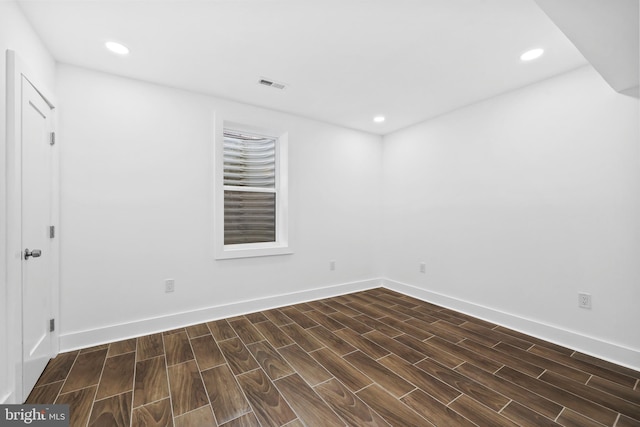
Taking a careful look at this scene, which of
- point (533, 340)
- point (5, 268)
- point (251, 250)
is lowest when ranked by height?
point (533, 340)

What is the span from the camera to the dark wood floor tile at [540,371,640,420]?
1525 mm

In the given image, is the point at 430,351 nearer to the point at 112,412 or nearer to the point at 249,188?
the point at 112,412

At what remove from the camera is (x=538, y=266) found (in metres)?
2.46

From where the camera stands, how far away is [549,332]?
237 cm

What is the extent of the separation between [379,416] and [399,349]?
0.81m

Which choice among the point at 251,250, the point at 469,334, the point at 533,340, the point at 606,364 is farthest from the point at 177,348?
the point at 606,364

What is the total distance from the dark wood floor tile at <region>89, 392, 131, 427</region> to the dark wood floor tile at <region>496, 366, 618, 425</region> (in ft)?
7.76

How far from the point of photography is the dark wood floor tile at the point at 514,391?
152 centimetres

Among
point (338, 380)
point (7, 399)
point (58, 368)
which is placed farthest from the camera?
point (58, 368)

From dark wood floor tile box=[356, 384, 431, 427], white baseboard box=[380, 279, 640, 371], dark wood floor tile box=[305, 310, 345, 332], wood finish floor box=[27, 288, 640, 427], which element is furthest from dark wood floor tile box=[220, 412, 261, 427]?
white baseboard box=[380, 279, 640, 371]

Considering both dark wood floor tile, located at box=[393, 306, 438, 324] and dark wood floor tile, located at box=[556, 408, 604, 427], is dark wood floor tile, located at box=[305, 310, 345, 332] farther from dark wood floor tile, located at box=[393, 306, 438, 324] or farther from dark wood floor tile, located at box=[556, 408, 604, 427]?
dark wood floor tile, located at box=[556, 408, 604, 427]

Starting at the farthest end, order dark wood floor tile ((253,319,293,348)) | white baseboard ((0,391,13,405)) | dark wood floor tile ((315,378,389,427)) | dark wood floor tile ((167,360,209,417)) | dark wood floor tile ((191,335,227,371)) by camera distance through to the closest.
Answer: dark wood floor tile ((253,319,293,348)), dark wood floor tile ((191,335,227,371)), dark wood floor tile ((167,360,209,417)), dark wood floor tile ((315,378,389,427)), white baseboard ((0,391,13,405))

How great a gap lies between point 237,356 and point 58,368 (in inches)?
49.1

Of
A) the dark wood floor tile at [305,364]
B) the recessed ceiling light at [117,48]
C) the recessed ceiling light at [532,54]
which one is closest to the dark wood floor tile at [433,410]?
the dark wood floor tile at [305,364]
